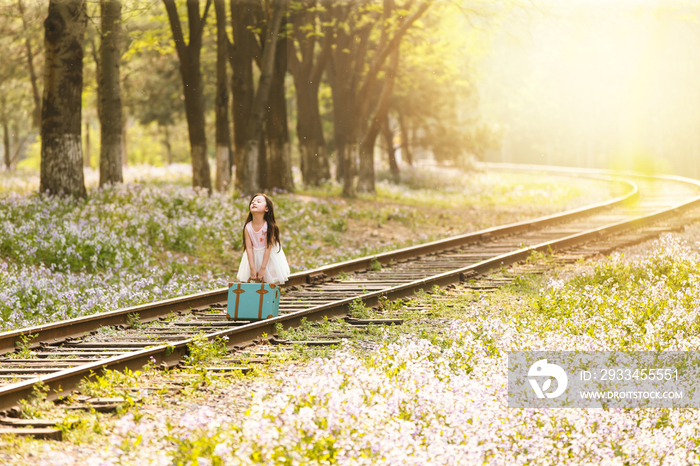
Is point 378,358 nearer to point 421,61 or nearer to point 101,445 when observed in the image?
point 101,445

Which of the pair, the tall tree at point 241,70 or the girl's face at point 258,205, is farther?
the tall tree at point 241,70

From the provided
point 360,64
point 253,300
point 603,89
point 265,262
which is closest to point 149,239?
point 265,262

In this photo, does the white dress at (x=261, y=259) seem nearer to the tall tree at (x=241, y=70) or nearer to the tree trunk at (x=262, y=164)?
the tall tree at (x=241, y=70)

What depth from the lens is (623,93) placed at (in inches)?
2660

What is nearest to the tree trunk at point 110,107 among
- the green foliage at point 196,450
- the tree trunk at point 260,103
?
the tree trunk at point 260,103

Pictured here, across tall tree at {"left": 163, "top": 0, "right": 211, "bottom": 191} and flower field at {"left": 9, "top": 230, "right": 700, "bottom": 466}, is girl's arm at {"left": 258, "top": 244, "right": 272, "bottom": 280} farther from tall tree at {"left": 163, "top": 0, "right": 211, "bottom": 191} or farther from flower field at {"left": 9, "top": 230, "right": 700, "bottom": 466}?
tall tree at {"left": 163, "top": 0, "right": 211, "bottom": 191}

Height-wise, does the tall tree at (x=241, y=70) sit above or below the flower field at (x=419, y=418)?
above

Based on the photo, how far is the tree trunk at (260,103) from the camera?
1933 cm

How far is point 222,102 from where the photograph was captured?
2120 centimetres

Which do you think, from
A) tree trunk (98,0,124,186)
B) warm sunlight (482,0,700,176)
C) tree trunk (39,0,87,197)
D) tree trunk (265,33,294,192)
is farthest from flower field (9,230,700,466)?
tree trunk (265,33,294,192)

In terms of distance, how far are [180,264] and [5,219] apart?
3049 mm

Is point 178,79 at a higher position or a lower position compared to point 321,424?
higher

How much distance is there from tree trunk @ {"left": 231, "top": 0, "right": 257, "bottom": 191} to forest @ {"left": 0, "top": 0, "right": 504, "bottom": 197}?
38 millimetres

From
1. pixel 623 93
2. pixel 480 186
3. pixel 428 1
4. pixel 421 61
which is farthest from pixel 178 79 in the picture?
pixel 623 93
